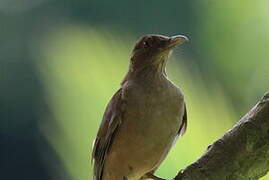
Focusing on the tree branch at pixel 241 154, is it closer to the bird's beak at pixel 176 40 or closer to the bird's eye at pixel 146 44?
the bird's beak at pixel 176 40

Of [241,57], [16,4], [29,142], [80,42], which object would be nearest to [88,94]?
[80,42]

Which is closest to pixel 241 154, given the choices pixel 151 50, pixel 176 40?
pixel 176 40

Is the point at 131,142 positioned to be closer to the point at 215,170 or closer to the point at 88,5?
the point at 215,170

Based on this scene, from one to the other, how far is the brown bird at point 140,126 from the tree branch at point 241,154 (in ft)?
1.73

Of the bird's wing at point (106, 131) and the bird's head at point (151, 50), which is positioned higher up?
the bird's head at point (151, 50)

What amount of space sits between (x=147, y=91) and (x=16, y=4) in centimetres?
278

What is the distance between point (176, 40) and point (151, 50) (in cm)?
19

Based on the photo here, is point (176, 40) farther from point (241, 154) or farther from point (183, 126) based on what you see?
point (241, 154)

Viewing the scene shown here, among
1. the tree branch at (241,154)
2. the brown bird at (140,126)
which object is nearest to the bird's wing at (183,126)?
the brown bird at (140,126)

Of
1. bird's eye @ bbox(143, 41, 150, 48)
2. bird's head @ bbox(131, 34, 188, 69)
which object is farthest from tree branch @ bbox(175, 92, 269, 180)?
bird's eye @ bbox(143, 41, 150, 48)

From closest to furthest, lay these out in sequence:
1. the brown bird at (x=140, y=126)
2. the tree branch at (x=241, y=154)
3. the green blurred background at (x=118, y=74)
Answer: the tree branch at (x=241, y=154) < the brown bird at (x=140, y=126) < the green blurred background at (x=118, y=74)

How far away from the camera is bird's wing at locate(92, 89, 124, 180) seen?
2676mm

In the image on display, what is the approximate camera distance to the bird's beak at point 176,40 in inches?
105

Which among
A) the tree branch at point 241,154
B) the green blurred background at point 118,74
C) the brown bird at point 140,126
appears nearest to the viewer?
the tree branch at point 241,154
